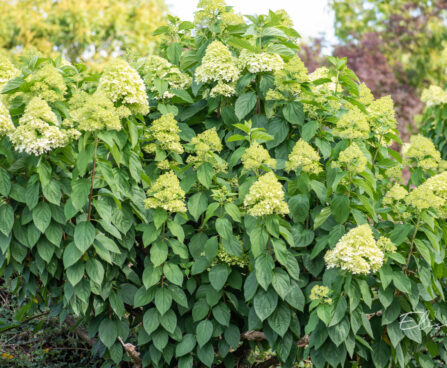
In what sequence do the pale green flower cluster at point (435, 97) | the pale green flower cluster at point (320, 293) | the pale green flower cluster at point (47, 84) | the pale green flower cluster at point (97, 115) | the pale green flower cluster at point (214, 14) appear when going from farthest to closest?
1. the pale green flower cluster at point (435, 97)
2. the pale green flower cluster at point (214, 14)
3. the pale green flower cluster at point (47, 84)
4. the pale green flower cluster at point (320, 293)
5. the pale green flower cluster at point (97, 115)

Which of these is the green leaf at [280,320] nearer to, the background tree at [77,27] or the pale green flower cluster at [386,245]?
the pale green flower cluster at [386,245]

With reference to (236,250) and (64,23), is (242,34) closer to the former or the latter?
(236,250)

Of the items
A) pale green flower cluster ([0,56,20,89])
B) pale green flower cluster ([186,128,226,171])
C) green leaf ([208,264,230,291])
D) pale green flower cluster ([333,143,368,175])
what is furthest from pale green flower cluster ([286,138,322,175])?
pale green flower cluster ([0,56,20,89])

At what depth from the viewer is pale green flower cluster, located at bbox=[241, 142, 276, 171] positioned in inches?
116

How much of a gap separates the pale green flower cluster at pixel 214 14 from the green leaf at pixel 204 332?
6.17 ft

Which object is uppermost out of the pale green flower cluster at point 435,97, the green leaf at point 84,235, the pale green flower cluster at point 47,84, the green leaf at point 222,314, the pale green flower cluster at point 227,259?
the pale green flower cluster at point 47,84

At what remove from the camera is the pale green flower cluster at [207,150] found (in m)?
3.10

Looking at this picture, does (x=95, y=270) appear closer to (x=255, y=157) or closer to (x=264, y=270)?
(x=264, y=270)

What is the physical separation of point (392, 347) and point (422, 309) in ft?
0.94

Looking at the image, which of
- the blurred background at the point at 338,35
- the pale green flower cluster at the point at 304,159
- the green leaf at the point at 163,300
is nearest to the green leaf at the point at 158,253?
the green leaf at the point at 163,300

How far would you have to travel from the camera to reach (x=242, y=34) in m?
→ 3.55

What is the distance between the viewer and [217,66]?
127 inches

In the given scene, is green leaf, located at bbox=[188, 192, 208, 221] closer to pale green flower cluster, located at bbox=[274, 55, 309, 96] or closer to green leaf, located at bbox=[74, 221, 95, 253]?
green leaf, located at bbox=[74, 221, 95, 253]

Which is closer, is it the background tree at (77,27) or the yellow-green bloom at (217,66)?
the yellow-green bloom at (217,66)
